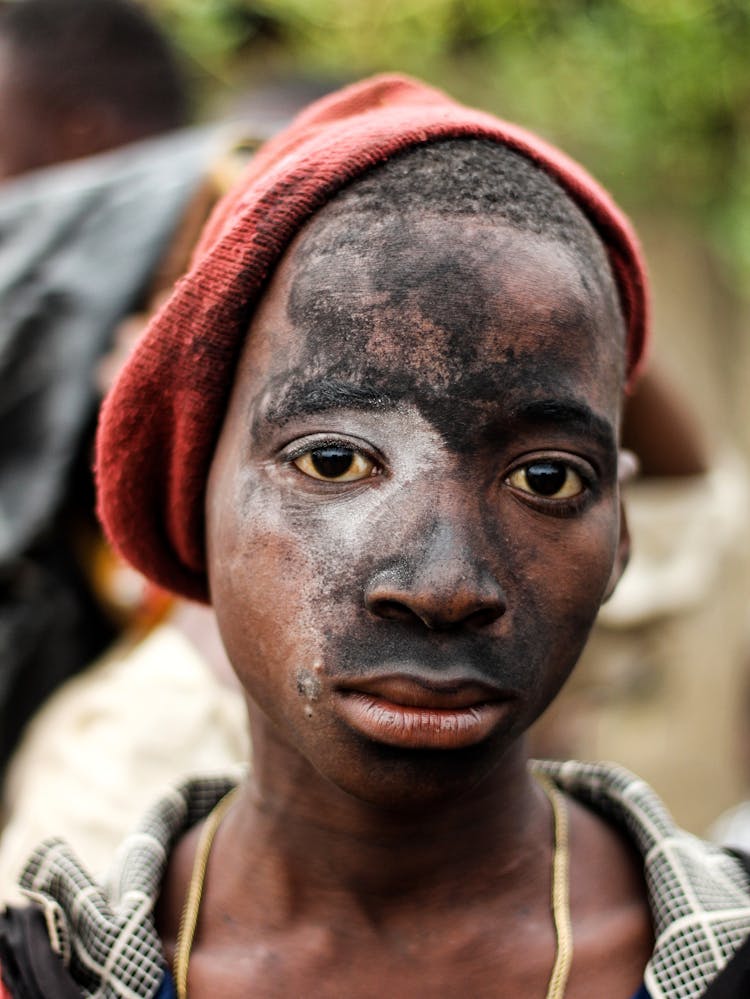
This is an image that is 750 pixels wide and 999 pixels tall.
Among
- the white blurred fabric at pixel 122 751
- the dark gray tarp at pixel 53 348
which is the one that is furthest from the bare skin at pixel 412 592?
the dark gray tarp at pixel 53 348

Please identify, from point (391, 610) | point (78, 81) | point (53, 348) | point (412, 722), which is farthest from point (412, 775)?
point (78, 81)

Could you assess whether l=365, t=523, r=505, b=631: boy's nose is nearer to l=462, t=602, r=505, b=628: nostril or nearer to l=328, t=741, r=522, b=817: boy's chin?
l=462, t=602, r=505, b=628: nostril

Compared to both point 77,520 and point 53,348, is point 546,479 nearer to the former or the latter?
point 53,348

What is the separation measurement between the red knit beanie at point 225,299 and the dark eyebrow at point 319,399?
0.15m

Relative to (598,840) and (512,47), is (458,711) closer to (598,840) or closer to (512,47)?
(598,840)

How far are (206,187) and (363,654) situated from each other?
1629mm

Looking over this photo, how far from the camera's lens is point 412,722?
1331 mm

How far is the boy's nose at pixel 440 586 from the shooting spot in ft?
4.25

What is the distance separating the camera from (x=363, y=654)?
135 cm

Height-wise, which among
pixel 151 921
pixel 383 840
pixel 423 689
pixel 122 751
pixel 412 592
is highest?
pixel 412 592

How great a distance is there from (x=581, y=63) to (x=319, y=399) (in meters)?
3.76

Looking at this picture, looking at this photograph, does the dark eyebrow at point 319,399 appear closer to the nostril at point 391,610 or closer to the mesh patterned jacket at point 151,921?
the nostril at point 391,610

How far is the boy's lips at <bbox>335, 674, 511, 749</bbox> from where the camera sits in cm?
133

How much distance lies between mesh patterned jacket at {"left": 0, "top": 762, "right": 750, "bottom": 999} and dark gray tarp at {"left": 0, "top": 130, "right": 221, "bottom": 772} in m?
1.01
